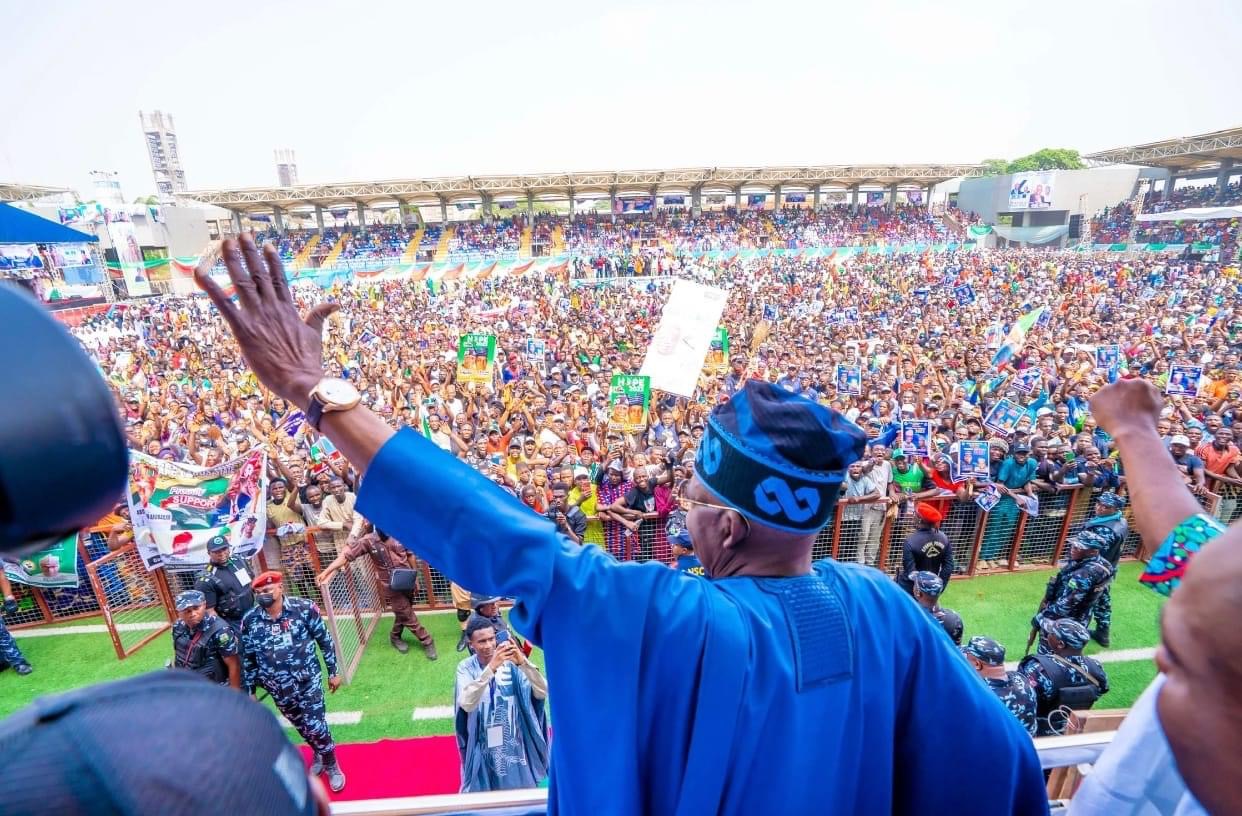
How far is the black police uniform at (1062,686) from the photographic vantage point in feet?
11.4

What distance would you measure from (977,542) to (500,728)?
5.09 m

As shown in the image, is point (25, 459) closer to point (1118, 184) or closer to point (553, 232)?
point (553, 232)

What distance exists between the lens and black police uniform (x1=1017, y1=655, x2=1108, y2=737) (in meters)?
3.48

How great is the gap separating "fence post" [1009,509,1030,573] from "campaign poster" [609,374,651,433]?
167 inches

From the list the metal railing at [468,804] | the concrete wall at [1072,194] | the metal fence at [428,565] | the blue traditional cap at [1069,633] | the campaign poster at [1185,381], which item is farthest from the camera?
the concrete wall at [1072,194]

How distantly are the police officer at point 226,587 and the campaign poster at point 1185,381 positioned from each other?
1028 centimetres

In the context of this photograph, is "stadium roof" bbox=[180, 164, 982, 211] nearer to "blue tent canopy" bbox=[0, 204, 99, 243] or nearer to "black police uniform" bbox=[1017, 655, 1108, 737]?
"blue tent canopy" bbox=[0, 204, 99, 243]

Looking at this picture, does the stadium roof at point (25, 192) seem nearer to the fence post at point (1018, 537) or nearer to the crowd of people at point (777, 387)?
the crowd of people at point (777, 387)

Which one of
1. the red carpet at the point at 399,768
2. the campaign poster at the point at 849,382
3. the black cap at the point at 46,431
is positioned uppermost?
the black cap at the point at 46,431

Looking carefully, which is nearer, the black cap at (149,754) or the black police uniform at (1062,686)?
the black cap at (149,754)

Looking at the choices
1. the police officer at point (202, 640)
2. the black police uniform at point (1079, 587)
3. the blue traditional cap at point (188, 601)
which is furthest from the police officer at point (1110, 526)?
the blue traditional cap at point (188, 601)

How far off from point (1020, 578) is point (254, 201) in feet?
127

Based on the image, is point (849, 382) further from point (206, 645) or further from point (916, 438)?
point (206, 645)

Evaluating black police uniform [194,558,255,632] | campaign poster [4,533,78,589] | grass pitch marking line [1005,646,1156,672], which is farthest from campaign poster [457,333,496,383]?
grass pitch marking line [1005,646,1156,672]
